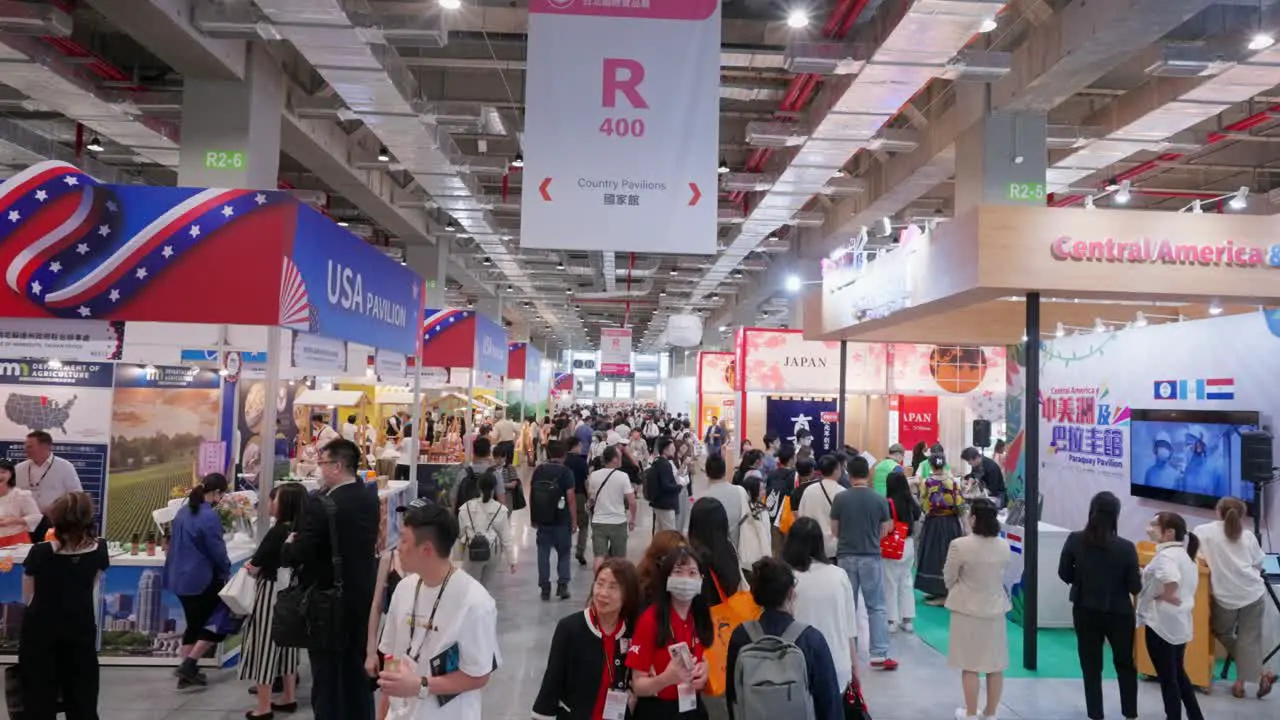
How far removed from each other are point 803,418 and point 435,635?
14.0 metres

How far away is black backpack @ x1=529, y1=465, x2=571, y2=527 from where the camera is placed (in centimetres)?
706

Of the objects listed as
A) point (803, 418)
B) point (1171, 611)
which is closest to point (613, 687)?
point (1171, 611)

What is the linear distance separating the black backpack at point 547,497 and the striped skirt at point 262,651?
9.04ft

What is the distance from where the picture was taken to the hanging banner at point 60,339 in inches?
222

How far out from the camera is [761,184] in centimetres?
1027

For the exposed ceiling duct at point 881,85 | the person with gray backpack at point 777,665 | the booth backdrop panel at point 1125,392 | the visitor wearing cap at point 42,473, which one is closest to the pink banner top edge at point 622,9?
the exposed ceiling duct at point 881,85

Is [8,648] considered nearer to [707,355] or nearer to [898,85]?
[898,85]

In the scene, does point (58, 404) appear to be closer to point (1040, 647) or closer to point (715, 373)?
point (1040, 647)

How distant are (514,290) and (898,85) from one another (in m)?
15.6

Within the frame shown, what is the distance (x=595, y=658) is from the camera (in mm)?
2555

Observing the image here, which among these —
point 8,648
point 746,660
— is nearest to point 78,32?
point 8,648

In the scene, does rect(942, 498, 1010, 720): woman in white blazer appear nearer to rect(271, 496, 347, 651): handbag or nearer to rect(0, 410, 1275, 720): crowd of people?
rect(0, 410, 1275, 720): crowd of people

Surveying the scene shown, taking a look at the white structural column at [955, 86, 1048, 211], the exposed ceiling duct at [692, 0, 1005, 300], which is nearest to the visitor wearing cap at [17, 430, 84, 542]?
the exposed ceiling duct at [692, 0, 1005, 300]

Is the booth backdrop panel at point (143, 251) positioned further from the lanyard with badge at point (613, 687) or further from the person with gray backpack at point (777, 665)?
the person with gray backpack at point (777, 665)
